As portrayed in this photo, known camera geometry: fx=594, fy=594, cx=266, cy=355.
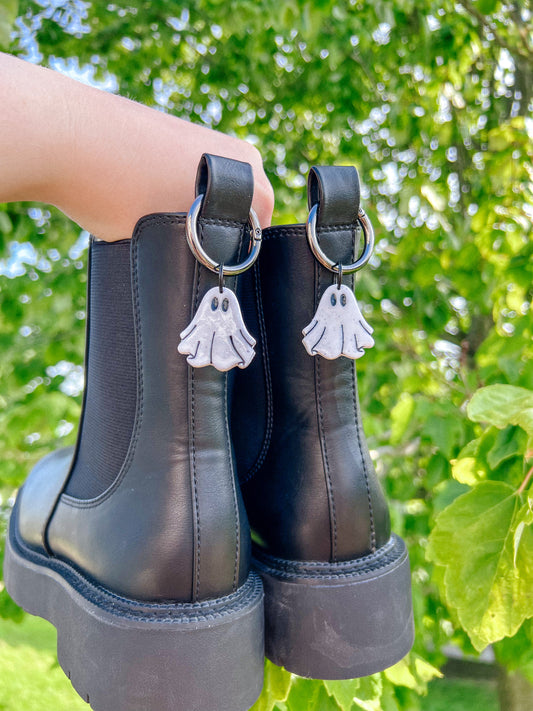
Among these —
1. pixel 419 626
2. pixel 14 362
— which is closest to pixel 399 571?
pixel 419 626

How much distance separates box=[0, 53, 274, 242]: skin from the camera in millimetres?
596

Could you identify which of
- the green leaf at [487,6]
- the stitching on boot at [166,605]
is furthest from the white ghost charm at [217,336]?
the green leaf at [487,6]

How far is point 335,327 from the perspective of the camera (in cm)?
69

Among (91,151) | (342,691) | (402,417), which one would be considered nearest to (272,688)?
(342,691)

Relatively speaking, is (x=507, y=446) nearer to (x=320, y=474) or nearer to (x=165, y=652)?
(x=320, y=474)

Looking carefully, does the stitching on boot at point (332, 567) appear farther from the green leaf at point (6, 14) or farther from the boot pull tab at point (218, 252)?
the green leaf at point (6, 14)

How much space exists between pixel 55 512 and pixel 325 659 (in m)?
0.41

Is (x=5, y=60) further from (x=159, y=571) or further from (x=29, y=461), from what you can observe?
(x=29, y=461)

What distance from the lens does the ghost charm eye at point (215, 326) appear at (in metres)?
0.62

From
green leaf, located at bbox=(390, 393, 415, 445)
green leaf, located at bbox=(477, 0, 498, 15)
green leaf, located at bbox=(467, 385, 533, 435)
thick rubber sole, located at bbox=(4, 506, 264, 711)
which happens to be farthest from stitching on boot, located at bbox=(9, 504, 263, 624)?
green leaf, located at bbox=(477, 0, 498, 15)

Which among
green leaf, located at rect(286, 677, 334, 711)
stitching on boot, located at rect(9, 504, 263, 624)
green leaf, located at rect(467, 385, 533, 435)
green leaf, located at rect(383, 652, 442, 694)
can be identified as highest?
green leaf, located at rect(467, 385, 533, 435)

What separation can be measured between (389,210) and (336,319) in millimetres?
2328

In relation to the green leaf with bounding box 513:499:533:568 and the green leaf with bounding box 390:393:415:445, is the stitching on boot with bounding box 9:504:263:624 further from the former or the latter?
the green leaf with bounding box 390:393:415:445

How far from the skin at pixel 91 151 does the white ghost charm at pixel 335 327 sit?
0.20 meters
